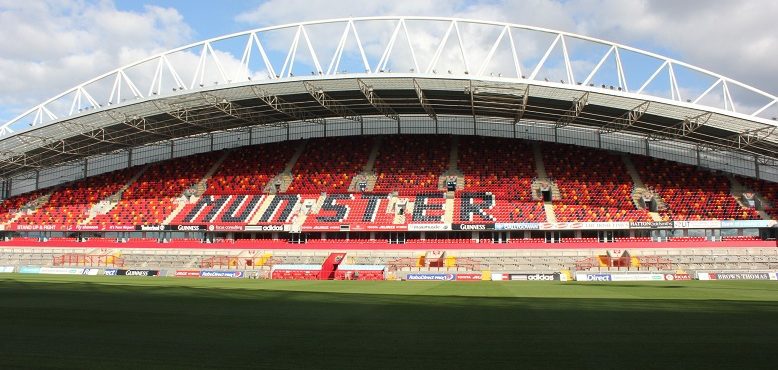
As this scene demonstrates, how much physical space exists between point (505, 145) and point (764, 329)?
1897 inches

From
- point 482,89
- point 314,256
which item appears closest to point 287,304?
point 482,89

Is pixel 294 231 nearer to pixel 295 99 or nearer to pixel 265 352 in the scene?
pixel 295 99

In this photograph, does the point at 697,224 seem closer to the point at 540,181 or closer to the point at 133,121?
the point at 540,181

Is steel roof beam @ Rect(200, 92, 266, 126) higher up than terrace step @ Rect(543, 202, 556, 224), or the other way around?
steel roof beam @ Rect(200, 92, 266, 126)

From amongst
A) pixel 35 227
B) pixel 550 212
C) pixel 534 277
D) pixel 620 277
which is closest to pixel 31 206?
pixel 35 227

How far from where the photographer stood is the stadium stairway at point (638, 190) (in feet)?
158

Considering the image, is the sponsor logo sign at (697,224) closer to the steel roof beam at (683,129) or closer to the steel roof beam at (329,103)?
the steel roof beam at (683,129)

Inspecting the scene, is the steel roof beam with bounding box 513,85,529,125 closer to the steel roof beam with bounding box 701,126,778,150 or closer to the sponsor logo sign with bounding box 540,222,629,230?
the sponsor logo sign with bounding box 540,222,629,230

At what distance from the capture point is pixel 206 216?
53.9m

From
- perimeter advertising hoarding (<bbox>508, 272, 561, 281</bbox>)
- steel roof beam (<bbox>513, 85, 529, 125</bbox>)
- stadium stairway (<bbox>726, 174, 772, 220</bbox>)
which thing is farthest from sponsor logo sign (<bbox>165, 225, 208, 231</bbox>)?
stadium stairway (<bbox>726, 174, 772, 220</bbox>)

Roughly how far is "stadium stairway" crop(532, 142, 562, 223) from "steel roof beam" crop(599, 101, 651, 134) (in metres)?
6.65

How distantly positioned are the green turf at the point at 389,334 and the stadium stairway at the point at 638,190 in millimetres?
33429

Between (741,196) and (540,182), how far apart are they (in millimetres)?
17369

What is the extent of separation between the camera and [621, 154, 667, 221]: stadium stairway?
4827 centimetres
